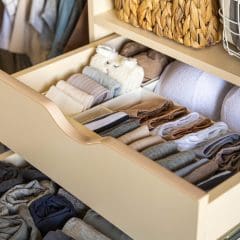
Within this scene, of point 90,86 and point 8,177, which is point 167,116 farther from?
point 8,177

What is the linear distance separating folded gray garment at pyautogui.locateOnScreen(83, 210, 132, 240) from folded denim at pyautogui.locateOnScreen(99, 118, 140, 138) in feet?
0.52

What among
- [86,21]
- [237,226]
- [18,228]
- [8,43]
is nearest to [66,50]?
[86,21]

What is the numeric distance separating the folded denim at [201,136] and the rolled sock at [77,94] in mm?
217

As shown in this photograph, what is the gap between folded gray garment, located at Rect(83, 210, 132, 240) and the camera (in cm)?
112

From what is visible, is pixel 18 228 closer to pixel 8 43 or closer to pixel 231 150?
pixel 231 150

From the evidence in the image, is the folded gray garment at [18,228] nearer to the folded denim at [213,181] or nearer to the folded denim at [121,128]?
the folded denim at [121,128]

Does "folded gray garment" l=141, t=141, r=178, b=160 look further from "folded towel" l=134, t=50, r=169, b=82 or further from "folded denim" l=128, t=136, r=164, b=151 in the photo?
"folded towel" l=134, t=50, r=169, b=82

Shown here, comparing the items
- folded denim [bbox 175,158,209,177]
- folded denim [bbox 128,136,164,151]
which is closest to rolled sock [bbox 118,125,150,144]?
folded denim [bbox 128,136,164,151]

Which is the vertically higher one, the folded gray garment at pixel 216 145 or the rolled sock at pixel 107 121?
the rolled sock at pixel 107 121

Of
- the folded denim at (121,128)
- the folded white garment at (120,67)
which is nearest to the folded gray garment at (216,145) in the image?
the folded denim at (121,128)

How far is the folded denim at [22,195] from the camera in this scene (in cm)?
118

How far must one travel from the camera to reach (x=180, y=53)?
1189mm

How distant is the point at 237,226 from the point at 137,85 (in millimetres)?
426

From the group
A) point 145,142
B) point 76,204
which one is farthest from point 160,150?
point 76,204
